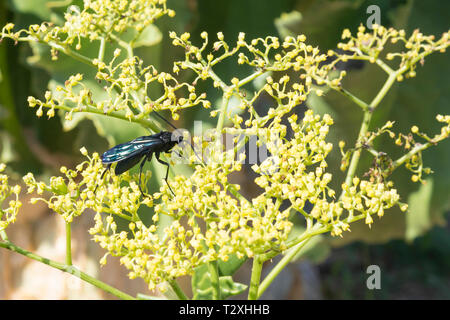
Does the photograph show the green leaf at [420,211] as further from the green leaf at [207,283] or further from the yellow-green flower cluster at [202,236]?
the yellow-green flower cluster at [202,236]

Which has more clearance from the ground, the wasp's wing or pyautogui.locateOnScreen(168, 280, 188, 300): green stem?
the wasp's wing

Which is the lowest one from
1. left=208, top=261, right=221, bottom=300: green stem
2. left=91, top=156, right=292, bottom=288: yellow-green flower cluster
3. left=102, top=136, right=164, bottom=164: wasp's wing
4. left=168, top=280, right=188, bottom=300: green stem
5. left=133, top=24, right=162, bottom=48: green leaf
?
left=168, top=280, right=188, bottom=300: green stem

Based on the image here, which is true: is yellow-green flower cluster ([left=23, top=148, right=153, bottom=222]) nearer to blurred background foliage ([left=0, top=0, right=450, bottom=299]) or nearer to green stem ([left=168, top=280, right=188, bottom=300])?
green stem ([left=168, top=280, right=188, bottom=300])

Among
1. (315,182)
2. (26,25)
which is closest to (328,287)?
(26,25)

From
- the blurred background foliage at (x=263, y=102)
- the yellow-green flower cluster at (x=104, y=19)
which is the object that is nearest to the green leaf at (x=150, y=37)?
the blurred background foliage at (x=263, y=102)

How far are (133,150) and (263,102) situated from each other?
0.58 m

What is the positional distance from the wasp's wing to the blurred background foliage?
0.25 meters

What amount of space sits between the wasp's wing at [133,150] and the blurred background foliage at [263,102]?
245mm

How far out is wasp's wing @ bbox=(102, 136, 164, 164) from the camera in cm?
47

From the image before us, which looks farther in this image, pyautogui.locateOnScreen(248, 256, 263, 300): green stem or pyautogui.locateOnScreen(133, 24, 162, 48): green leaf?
pyautogui.locateOnScreen(133, 24, 162, 48): green leaf

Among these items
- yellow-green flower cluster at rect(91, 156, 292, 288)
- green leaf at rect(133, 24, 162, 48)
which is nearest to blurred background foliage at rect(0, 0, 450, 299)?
green leaf at rect(133, 24, 162, 48)

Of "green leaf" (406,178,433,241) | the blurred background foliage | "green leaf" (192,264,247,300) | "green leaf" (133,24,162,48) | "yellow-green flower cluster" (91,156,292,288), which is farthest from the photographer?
"green leaf" (406,178,433,241)

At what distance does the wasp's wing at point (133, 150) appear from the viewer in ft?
1.53

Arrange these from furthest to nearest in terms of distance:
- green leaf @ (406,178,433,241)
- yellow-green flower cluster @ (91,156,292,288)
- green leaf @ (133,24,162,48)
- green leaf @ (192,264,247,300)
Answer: green leaf @ (406,178,433,241) → green leaf @ (133,24,162,48) → green leaf @ (192,264,247,300) → yellow-green flower cluster @ (91,156,292,288)
